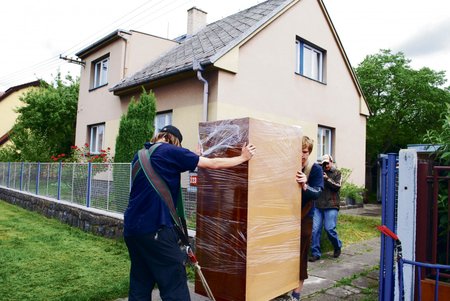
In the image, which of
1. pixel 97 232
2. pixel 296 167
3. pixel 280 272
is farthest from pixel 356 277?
pixel 97 232

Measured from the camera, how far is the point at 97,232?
23.8ft

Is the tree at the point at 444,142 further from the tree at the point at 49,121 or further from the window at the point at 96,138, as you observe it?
the tree at the point at 49,121

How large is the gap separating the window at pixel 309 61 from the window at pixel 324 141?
5.82 feet

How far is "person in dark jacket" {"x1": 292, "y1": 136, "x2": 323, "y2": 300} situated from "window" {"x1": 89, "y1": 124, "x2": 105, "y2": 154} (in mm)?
11327

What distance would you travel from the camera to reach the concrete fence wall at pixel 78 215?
22.3 feet

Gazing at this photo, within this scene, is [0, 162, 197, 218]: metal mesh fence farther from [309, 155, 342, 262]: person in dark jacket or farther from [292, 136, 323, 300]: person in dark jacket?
[292, 136, 323, 300]: person in dark jacket

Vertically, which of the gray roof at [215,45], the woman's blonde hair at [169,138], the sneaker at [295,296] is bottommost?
the sneaker at [295,296]

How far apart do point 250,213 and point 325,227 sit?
2.88 m

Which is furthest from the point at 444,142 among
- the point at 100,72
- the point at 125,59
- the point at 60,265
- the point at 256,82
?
the point at 100,72

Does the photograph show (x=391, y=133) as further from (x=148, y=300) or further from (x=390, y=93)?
(x=148, y=300)

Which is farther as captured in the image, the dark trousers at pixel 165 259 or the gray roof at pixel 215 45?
the gray roof at pixel 215 45

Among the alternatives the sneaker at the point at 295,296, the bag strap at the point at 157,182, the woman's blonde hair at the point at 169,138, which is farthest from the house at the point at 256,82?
the bag strap at the point at 157,182

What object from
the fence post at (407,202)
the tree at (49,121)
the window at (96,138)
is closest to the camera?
the fence post at (407,202)

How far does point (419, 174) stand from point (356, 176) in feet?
36.7
